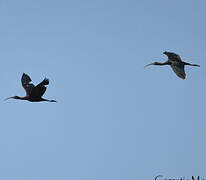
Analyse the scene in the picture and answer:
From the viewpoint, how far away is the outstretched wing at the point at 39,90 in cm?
3441

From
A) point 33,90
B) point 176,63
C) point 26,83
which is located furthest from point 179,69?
point 26,83

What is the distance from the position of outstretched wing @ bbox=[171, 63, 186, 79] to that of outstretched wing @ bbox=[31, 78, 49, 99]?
8840mm

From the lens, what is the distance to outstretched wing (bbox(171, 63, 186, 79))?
3653 centimetres

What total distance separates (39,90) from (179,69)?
Answer: 9711 millimetres

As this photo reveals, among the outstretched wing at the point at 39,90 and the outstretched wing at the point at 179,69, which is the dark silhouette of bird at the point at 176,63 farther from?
the outstretched wing at the point at 39,90

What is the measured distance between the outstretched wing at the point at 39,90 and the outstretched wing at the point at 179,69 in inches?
348

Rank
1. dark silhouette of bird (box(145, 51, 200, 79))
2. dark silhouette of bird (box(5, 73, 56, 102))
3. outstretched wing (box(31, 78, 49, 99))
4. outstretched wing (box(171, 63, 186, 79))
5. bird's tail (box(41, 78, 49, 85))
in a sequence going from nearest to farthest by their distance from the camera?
bird's tail (box(41, 78, 49, 85)) < outstretched wing (box(31, 78, 49, 99)) < dark silhouette of bird (box(5, 73, 56, 102)) < outstretched wing (box(171, 63, 186, 79)) < dark silhouette of bird (box(145, 51, 200, 79))

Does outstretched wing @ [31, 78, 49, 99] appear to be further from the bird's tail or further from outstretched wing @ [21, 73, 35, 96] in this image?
outstretched wing @ [21, 73, 35, 96]

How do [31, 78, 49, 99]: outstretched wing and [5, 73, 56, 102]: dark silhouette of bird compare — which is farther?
[5, 73, 56, 102]: dark silhouette of bird

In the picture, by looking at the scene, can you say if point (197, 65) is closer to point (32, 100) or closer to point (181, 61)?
point (181, 61)

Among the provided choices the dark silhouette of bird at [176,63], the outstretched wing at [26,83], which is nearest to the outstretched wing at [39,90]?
the outstretched wing at [26,83]

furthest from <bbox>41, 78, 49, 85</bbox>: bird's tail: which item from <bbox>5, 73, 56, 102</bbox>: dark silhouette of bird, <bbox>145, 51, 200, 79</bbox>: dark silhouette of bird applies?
<bbox>145, 51, 200, 79</bbox>: dark silhouette of bird

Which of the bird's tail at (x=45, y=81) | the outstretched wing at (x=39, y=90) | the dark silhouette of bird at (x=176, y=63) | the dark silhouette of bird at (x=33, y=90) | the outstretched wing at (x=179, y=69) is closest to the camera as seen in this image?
the bird's tail at (x=45, y=81)

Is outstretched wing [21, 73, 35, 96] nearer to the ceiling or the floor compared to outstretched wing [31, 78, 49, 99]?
nearer to the ceiling
